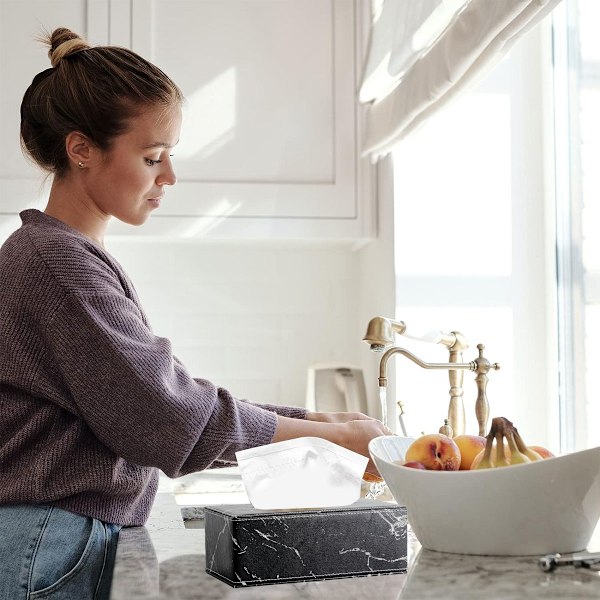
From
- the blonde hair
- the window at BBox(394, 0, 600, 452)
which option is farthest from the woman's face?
the window at BBox(394, 0, 600, 452)

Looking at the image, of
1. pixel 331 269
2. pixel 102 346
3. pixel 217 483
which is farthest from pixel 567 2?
pixel 102 346

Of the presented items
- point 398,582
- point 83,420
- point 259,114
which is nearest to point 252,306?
point 259,114

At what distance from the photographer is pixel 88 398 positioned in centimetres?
105

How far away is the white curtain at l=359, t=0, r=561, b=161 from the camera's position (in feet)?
5.00

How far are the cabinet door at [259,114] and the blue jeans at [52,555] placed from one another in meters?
1.27

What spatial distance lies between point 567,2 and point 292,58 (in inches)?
26.6

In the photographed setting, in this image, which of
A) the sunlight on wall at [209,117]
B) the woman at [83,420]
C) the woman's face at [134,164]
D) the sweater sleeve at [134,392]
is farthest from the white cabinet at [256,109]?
the sweater sleeve at [134,392]

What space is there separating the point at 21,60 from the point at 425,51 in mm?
1003

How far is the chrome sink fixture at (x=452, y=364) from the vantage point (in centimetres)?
155

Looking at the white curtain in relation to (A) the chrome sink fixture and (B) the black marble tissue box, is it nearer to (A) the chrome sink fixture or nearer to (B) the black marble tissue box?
(A) the chrome sink fixture

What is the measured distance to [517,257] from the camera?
84.0 inches

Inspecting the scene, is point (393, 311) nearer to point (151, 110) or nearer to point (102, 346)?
point (151, 110)

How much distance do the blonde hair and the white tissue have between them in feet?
1.82

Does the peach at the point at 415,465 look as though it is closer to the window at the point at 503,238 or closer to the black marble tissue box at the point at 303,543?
the black marble tissue box at the point at 303,543
